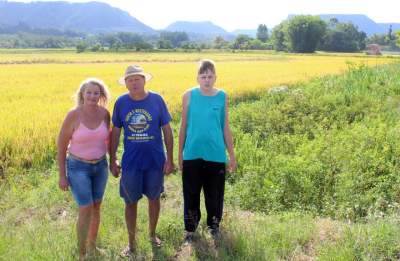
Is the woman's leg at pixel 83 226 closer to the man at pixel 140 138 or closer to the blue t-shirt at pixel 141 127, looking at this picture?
the man at pixel 140 138

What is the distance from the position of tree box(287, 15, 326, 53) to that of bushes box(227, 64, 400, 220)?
80.8m

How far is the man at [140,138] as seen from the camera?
4203 mm

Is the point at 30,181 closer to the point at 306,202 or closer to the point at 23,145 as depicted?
the point at 23,145

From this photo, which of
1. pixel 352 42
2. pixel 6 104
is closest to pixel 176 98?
pixel 6 104

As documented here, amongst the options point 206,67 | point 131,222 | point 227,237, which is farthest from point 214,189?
point 206,67

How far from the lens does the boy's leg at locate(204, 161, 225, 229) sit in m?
4.50

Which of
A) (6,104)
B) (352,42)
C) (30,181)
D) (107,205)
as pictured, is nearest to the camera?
(107,205)

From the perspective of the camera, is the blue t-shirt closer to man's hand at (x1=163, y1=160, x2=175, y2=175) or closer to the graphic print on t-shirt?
the graphic print on t-shirt

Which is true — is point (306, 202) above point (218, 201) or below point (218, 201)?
below

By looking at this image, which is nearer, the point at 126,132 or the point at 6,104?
the point at 126,132

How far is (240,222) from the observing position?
5.00 m

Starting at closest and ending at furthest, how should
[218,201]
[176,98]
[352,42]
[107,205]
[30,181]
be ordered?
[218,201]
[107,205]
[30,181]
[176,98]
[352,42]

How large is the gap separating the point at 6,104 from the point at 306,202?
37.6ft

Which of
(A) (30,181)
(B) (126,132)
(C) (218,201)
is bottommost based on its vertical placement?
(A) (30,181)
